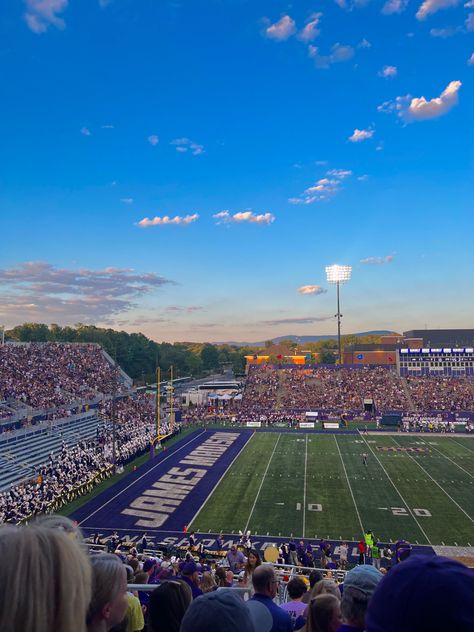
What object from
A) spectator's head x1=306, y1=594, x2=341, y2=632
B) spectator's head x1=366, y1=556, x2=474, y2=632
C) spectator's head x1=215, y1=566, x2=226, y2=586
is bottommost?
spectator's head x1=215, y1=566, x2=226, y2=586

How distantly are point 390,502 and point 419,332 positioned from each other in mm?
79430

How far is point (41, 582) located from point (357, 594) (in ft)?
6.89

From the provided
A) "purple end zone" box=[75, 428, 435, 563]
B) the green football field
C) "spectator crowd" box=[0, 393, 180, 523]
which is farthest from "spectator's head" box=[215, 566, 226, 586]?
"spectator crowd" box=[0, 393, 180, 523]

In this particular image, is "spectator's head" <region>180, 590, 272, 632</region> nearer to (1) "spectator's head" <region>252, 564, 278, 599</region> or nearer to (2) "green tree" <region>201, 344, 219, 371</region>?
(1) "spectator's head" <region>252, 564, 278, 599</region>

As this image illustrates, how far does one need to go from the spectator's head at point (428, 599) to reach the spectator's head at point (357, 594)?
1307 millimetres

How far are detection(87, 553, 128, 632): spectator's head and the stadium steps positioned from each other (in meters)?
24.0

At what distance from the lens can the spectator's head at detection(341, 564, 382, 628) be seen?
2656 millimetres

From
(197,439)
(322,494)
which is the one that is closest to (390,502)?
(322,494)

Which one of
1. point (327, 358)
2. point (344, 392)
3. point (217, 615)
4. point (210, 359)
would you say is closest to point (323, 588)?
point (217, 615)

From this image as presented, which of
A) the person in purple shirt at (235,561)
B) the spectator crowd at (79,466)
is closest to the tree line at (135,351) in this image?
the spectator crowd at (79,466)

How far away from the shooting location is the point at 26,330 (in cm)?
9662

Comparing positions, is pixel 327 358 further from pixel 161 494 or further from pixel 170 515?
pixel 170 515

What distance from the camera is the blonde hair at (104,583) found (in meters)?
2.16

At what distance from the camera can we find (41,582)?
136 cm
